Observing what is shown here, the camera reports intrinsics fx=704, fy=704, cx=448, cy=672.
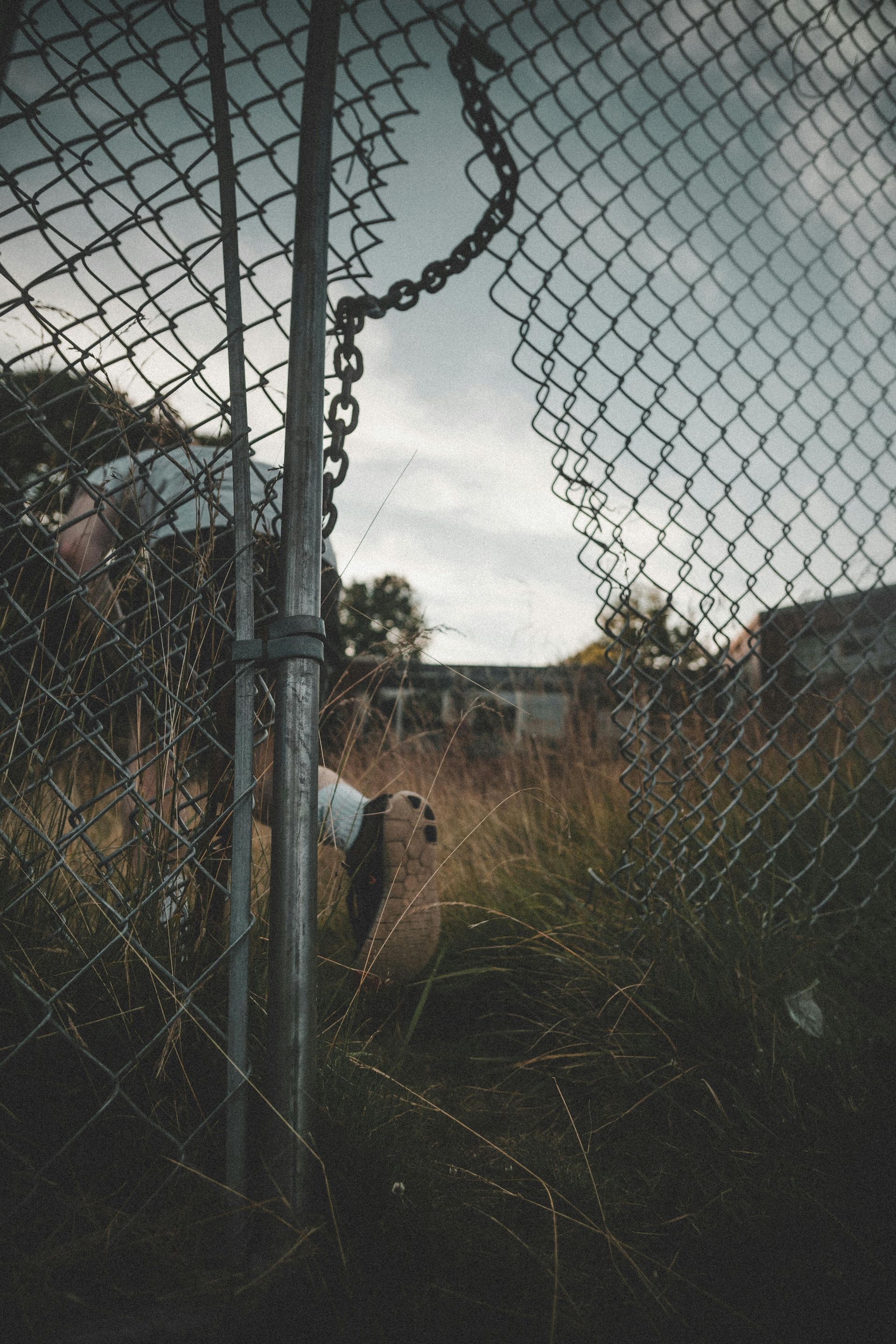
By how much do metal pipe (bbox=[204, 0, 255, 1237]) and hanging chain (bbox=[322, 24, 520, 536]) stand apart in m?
0.12

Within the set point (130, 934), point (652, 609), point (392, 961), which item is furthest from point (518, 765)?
point (130, 934)

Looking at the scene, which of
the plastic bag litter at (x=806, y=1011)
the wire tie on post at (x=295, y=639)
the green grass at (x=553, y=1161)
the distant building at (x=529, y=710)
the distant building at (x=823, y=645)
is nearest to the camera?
the green grass at (x=553, y=1161)

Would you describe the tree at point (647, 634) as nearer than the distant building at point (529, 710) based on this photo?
Yes

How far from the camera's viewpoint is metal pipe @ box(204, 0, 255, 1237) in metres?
0.85

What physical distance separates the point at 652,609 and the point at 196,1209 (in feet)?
5.61

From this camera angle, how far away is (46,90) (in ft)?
3.12

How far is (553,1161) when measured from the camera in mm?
1067

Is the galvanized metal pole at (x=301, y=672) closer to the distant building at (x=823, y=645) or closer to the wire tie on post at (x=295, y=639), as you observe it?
the wire tie on post at (x=295, y=639)

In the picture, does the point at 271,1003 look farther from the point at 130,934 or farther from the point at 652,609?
the point at 652,609

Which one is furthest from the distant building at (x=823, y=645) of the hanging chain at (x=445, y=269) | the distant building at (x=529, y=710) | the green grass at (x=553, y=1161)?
the hanging chain at (x=445, y=269)

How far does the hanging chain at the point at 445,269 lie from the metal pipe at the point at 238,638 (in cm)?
12

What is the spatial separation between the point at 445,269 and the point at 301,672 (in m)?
0.71

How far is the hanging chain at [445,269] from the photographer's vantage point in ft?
3.32

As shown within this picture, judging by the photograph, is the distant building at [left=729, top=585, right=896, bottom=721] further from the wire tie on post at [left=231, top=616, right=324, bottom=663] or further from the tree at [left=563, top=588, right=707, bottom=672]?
the wire tie on post at [left=231, top=616, right=324, bottom=663]
